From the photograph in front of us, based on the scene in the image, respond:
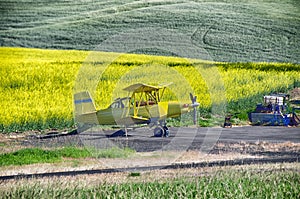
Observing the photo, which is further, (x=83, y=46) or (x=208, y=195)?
(x=83, y=46)

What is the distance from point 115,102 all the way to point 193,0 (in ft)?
4.50

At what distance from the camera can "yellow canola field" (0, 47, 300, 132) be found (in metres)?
6.99

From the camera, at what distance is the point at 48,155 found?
697 cm

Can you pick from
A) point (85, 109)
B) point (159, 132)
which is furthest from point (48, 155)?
point (159, 132)

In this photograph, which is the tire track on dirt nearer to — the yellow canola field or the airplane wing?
the yellow canola field

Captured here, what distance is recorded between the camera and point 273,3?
25.1 feet

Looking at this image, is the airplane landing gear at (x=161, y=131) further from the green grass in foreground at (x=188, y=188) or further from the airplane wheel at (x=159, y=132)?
the green grass in foreground at (x=188, y=188)

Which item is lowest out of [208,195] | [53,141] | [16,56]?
[208,195]

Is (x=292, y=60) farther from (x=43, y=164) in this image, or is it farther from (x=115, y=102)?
(x=43, y=164)

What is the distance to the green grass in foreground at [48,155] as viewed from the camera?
6.93 metres

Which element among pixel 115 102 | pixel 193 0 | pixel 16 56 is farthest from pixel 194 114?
pixel 16 56

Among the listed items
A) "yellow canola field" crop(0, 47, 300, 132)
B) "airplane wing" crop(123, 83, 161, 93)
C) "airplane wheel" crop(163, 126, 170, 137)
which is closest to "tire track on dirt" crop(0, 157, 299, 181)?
"airplane wheel" crop(163, 126, 170, 137)

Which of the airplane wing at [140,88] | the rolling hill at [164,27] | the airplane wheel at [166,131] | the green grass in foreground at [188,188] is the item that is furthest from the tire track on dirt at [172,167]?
the rolling hill at [164,27]

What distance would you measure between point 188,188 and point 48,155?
1284 millimetres
